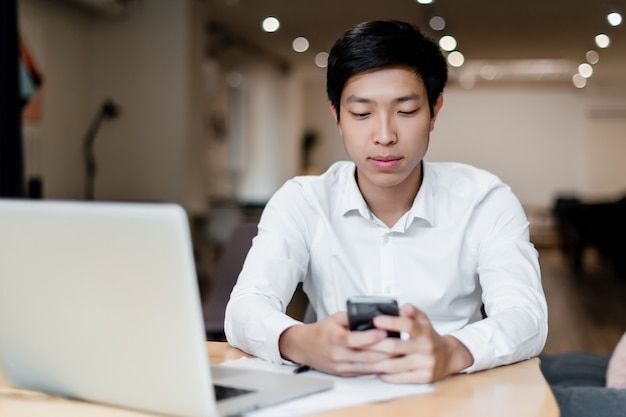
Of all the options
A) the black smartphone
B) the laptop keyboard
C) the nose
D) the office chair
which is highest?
the nose

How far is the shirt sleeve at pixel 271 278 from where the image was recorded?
133 cm

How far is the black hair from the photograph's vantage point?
1.57 m

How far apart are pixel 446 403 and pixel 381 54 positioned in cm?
76

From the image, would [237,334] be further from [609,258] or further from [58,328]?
[609,258]

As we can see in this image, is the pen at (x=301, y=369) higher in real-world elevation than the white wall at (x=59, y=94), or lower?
lower

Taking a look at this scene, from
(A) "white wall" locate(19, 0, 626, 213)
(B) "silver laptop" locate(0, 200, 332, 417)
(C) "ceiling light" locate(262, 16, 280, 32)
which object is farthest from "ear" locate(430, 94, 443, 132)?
(C) "ceiling light" locate(262, 16, 280, 32)

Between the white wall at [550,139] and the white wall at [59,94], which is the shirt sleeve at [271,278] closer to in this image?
the white wall at [59,94]

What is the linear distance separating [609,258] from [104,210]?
7.48 metres

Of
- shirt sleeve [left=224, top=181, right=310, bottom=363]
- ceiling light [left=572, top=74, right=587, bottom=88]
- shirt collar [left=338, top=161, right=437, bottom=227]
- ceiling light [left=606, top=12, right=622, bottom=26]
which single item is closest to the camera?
shirt sleeve [left=224, top=181, right=310, bottom=363]

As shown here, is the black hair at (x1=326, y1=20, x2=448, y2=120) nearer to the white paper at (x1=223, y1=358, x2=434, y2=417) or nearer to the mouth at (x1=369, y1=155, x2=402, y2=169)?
the mouth at (x1=369, y1=155, x2=402, y2=169)

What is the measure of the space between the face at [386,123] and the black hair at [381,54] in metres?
0.02

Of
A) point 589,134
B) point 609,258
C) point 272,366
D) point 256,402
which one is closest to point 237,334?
point 272,366

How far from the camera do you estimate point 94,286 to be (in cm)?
92

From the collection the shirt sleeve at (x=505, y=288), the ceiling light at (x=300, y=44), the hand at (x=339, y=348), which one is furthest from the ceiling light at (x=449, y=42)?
the hand at (x=339, y=348)
